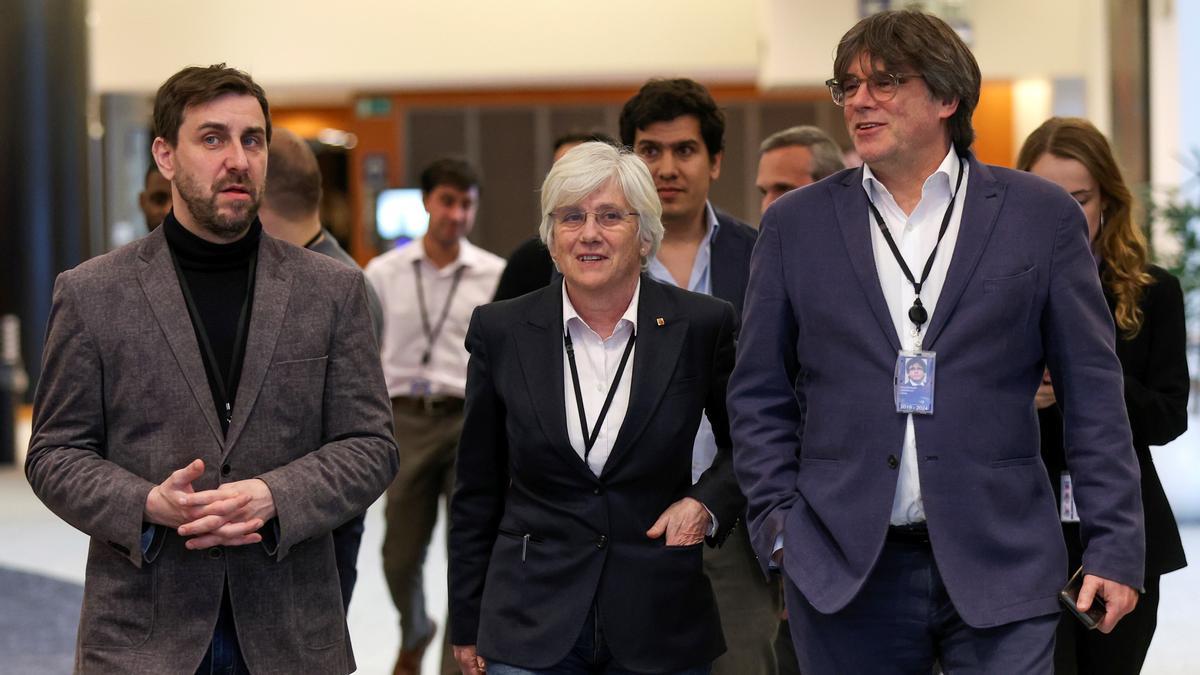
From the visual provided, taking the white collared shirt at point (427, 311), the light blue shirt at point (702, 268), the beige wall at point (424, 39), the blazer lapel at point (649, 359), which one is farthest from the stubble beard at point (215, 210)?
the beige wall at point (424, 39)

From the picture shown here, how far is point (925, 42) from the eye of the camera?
259cm

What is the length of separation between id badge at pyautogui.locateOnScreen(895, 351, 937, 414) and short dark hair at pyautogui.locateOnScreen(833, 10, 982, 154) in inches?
17.3

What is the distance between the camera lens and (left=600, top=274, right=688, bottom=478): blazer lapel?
9.29 ft

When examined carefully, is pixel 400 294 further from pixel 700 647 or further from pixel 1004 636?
pixel 1004 636

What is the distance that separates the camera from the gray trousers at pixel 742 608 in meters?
3.47

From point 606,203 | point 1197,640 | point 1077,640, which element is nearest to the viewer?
point 606,203

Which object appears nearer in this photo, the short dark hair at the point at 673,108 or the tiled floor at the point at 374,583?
the short dark hair at the point at 673,108

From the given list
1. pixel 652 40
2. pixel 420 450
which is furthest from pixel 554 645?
pixel 652 40

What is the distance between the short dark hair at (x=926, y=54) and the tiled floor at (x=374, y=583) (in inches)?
144

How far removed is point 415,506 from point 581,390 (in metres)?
2.93

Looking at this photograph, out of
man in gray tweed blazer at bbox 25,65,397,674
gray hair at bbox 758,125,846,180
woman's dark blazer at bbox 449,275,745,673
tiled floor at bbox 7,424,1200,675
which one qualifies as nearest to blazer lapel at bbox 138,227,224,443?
man in gray tweed blazer at bbox 25,65,397,674

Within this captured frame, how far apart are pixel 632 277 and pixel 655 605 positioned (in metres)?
0.64

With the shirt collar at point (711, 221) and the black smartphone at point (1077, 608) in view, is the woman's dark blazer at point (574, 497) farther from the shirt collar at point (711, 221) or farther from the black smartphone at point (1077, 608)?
the shirt collar at point (711, 221)

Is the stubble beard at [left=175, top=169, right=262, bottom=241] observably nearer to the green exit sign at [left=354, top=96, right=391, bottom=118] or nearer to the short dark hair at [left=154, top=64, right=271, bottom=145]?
the short dark hair at [left=154, top=64, right=271, bottom=145]
